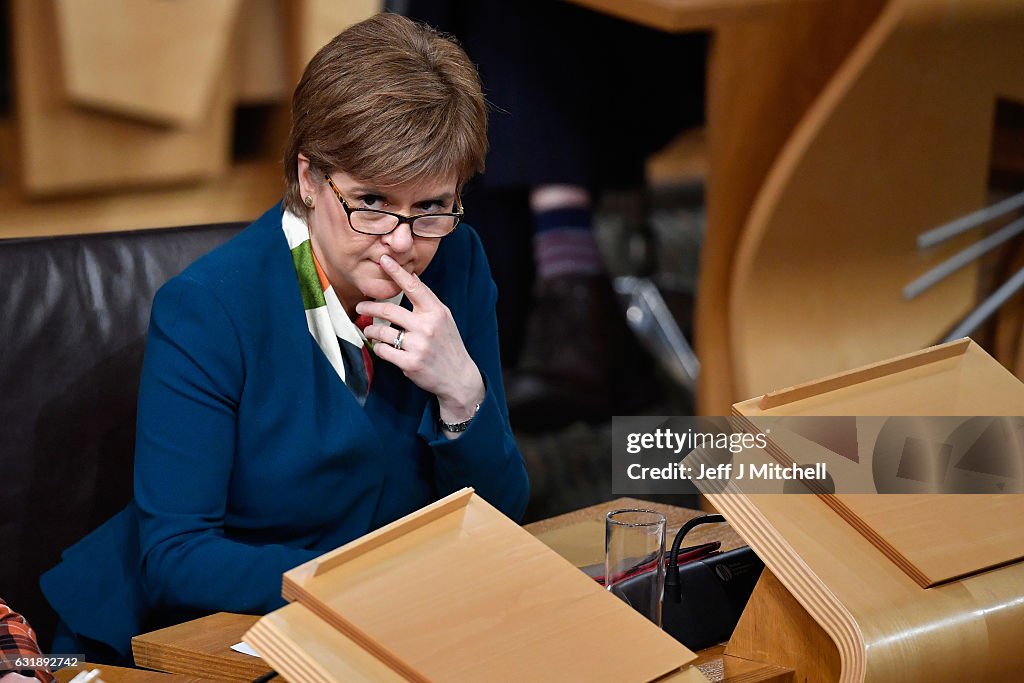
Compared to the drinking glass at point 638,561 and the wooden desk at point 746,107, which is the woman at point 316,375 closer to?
the drinking glass at point 638,561

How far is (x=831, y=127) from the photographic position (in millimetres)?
2367

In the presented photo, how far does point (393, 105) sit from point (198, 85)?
61.6 inches

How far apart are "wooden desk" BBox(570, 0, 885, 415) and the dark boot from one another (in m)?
0.55

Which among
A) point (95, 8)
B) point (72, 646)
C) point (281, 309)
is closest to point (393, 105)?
point (281, 309)

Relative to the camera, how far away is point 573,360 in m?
3.14

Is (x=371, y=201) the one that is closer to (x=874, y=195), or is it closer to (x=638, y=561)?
(x=638, y=561)

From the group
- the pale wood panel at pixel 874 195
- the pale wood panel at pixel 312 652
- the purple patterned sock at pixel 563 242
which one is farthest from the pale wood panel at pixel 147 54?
the pale wood panel at pixel 312 652

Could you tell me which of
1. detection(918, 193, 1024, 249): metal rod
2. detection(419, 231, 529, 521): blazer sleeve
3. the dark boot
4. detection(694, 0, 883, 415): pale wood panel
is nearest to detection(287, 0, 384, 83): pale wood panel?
the dark boot

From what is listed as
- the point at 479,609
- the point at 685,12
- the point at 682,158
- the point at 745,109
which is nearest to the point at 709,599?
the point at 479,609

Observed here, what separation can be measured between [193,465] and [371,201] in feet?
1.07

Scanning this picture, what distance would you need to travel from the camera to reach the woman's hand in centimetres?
137

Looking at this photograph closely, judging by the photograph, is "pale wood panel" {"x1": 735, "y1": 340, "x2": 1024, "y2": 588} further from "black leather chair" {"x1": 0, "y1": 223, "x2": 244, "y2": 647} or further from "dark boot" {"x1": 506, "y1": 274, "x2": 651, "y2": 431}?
"dark boot" {"x1": 506, "y1": 274, "x2": 651, "y2": 431}

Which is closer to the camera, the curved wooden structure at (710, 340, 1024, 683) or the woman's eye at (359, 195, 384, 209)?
the curved wooden structure at (710, 340, 1024, 683)

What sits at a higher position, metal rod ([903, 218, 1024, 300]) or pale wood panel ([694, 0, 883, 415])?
pale wood panel ([694, 0, 883, 415])
